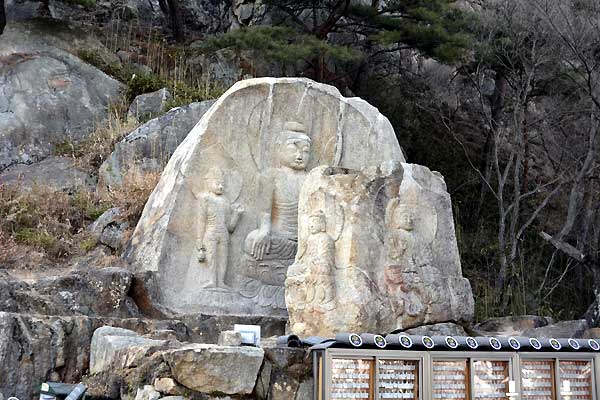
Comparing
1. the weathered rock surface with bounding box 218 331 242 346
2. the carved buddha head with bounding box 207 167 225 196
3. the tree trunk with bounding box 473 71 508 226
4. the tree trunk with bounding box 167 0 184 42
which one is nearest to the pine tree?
the tree trunk with bounding box 473 71 508 226

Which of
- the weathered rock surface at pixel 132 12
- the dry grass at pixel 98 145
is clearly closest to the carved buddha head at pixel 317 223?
the dry grass at pixel 98 145

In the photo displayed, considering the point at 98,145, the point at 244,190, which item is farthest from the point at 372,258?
the point at 98,145

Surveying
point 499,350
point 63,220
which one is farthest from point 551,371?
point 63,220

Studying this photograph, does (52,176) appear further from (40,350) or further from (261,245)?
(40,350)

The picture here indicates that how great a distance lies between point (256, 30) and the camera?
647 inches

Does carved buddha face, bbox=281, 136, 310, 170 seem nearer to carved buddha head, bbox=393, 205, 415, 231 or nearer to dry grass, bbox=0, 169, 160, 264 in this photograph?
carved buddha head, bbox=393, 205, 415, 231

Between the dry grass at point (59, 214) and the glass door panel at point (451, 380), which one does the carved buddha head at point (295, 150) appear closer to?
the dry grass at point (59, 214)

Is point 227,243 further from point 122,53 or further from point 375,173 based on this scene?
point 122,53

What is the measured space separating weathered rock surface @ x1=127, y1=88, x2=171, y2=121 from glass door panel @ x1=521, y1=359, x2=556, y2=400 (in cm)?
1066

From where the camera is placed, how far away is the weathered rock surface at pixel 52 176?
1350 centimetres

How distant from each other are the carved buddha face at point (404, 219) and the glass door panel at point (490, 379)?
295 centimetres

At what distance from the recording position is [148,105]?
16.4 m

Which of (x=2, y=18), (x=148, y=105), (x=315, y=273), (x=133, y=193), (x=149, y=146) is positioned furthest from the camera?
(x=2, y=18)

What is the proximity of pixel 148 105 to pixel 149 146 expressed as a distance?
106 inches
